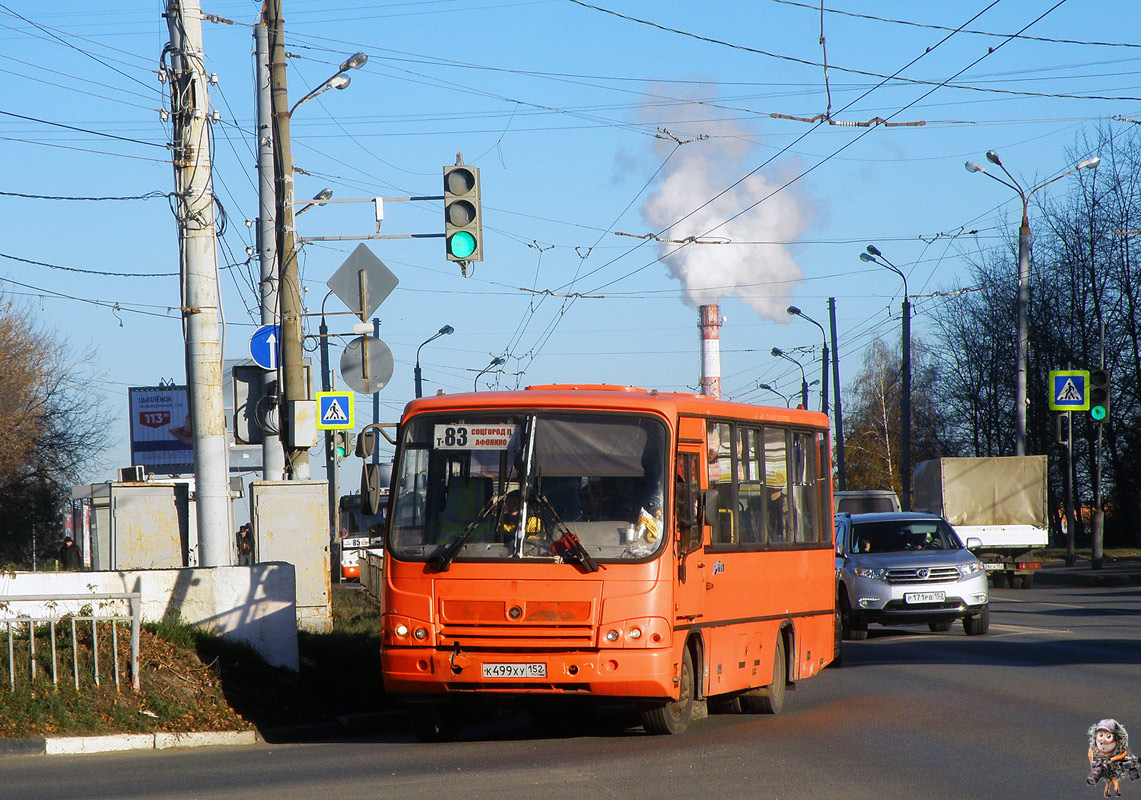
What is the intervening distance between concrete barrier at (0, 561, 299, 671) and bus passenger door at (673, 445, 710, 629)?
12.2 ft

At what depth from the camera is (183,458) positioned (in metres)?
72.9

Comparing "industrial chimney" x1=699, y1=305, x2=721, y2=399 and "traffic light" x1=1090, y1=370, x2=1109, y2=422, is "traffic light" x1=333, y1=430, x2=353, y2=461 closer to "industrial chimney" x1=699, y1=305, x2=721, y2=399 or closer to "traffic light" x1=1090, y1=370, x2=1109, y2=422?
"traffic light" x1=1090, y1=370, x2=1109, y2=422

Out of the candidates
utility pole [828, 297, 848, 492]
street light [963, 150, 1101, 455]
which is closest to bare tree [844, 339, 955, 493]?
utility pole [828, 297, 848, 492]

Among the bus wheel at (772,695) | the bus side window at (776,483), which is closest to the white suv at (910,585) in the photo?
the bus side window at (776,483)

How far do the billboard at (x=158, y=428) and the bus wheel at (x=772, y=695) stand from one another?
205 ft

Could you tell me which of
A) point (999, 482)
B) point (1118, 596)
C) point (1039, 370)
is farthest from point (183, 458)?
point (1118, 596)

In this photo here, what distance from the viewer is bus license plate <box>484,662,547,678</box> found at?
9953mm

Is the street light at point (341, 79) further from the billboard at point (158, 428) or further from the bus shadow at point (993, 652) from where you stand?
the billboard at point (158, 428)

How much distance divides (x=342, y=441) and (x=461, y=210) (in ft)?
19.3

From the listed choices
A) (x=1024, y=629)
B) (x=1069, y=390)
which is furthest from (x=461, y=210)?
(x=1069, y=390)

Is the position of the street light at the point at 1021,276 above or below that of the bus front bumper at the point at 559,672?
above

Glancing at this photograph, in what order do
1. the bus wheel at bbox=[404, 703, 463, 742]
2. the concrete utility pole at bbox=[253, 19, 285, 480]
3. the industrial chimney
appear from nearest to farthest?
the bus wheel at bbox=[404, 703, 463, 742]
the concrete utility pole at bbox=[253, 19, 285, 480]
the industrial chimney

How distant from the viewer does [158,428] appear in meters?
72.2

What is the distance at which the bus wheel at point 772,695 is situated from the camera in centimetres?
1225
